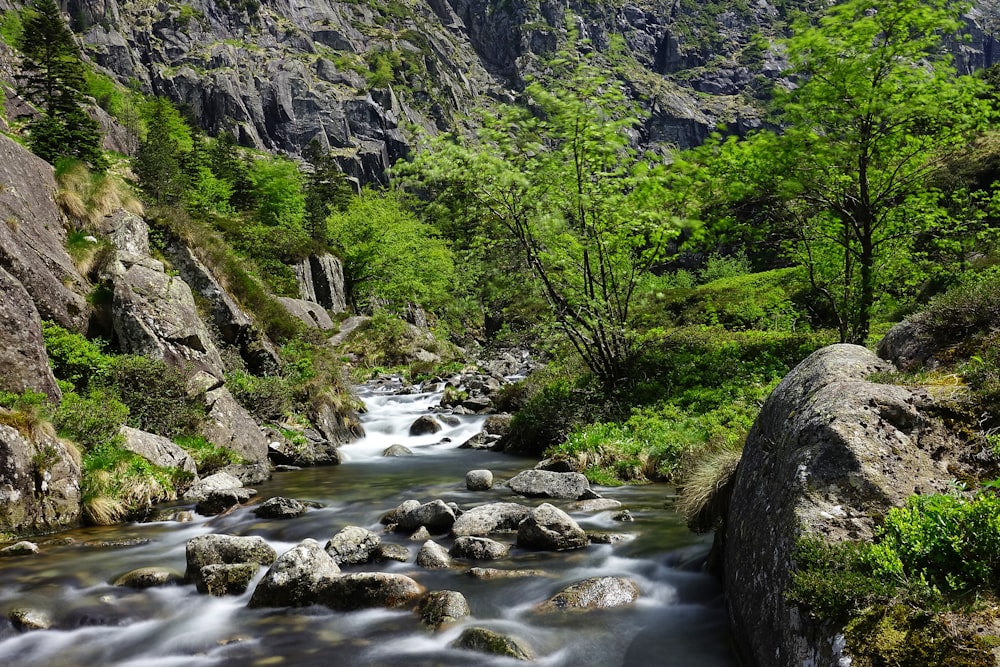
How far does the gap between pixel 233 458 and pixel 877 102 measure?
16.9 meters

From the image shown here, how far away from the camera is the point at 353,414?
20828 mm

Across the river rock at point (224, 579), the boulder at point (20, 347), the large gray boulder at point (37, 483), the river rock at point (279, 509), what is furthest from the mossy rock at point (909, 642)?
the boulder at point (20, 347)

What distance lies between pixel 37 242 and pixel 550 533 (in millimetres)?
14120

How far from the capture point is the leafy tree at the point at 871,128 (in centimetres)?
1383

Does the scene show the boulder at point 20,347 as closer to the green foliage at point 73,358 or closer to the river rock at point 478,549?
the green foliage at point 73,358

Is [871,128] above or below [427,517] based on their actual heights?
above

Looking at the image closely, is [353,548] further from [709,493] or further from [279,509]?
[709,493]

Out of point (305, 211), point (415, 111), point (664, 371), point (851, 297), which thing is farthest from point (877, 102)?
point (415, 111)

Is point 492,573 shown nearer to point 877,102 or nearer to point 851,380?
point 851,380

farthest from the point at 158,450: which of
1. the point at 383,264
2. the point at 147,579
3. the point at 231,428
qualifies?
the point at 383,264

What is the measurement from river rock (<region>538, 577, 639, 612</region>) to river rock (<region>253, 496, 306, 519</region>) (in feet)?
18.4

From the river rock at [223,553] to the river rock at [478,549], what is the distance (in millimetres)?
2410

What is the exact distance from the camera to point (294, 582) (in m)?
6.59

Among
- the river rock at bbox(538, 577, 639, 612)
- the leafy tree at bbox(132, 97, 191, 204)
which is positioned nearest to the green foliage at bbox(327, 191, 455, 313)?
the leafy tree at bbox(132, 97, 191, 204)
